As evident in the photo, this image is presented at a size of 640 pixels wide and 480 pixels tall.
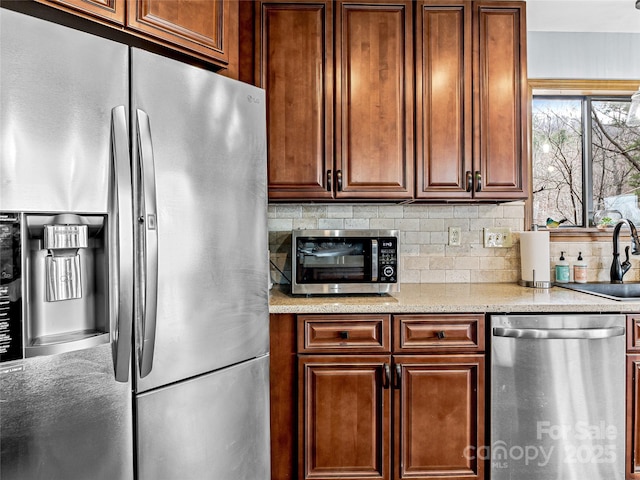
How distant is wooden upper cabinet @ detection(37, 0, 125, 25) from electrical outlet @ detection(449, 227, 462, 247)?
1950mm

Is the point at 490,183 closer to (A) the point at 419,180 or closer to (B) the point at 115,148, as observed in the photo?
(A) the point at 419,180

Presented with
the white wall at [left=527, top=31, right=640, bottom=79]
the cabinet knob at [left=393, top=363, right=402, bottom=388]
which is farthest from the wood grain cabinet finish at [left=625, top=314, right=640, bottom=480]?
the white wall at [left=527, top=31, right=640, bottom=79]

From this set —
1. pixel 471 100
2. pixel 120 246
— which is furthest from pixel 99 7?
pixel 471 100

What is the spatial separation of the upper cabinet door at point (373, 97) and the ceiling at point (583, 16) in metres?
0.85

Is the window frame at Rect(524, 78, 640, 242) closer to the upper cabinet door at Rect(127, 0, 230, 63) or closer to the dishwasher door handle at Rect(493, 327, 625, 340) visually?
the dishwasher door handle at Rect(493, 327, 625, 340)

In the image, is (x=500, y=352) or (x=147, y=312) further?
(x=500, y=352)

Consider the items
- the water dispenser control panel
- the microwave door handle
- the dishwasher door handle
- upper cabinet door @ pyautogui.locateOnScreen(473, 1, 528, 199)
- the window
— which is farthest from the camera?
the window

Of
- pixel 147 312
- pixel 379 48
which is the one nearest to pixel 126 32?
pixel 147 312

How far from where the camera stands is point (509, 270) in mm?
2549

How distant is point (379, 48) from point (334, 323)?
1381mm

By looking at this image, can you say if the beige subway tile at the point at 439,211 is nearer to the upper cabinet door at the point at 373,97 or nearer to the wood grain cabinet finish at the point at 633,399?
the upper cabinet door at the point at 373,97

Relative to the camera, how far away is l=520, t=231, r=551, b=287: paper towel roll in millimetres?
2344

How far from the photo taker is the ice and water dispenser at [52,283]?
101cm

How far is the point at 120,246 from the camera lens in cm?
119
